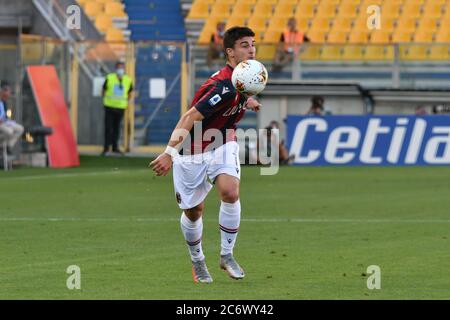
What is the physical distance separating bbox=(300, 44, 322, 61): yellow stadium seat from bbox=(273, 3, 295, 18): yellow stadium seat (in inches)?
149

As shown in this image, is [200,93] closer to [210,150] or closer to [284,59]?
[210,150]

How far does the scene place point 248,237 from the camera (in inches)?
580

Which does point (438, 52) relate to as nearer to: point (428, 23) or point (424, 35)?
point (424, 35)

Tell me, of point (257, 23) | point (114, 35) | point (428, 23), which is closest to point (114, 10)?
point (114, 35)

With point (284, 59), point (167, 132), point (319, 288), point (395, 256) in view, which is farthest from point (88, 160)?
point (319, 288)

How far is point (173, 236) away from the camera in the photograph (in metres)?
14.8

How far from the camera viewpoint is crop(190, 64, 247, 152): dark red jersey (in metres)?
10.9

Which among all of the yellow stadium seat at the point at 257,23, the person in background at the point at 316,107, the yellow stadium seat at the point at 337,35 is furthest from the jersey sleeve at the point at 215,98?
the yellow stadium seat at the point at 257,23

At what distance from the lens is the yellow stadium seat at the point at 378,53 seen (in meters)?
29.4

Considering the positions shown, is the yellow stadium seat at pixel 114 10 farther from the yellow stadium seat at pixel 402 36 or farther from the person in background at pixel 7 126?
the person in background at pixel 7 126

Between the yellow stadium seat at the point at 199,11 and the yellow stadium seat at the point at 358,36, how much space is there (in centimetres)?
364

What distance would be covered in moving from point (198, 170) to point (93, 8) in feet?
77.3

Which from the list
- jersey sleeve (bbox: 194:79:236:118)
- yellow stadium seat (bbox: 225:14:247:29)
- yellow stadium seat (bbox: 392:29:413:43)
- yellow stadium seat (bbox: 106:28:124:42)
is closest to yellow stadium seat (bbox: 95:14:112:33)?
yellow stadium seat (bbox: 106:28:124:42)
